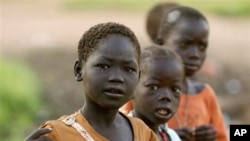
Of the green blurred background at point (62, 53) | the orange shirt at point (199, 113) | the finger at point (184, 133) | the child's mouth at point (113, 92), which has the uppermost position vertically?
the green blurred background at point (62, 53)

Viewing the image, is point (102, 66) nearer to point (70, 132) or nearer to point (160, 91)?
point (70, 132)

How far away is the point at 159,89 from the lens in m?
5.71

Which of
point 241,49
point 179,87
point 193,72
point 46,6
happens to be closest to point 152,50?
point 179,87

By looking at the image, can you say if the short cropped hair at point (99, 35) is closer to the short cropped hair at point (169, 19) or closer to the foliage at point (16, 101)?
the short cropped hair at point (169, 19)

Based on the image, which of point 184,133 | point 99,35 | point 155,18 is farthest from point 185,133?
point 155,18

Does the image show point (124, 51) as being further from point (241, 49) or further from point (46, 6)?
point (46, 6)

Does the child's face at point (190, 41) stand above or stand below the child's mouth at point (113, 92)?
above

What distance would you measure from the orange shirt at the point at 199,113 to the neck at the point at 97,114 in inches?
59.4

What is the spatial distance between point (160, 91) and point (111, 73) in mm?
900

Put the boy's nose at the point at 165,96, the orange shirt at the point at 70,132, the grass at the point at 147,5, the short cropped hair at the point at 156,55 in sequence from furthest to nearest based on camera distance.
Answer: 1. the grass at the point at 147,5
2. the short cropped hair at the point at 156,55
3. the boy's nose at the point at 165,96
4. the orange shirt at the point at 70,132

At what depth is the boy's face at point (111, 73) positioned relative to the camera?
4.83 meters

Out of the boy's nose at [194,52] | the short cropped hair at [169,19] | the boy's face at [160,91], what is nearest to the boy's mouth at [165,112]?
the boy's face at [160,91]

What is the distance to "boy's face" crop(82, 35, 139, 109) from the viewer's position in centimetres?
483

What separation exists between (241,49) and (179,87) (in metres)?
11.3
